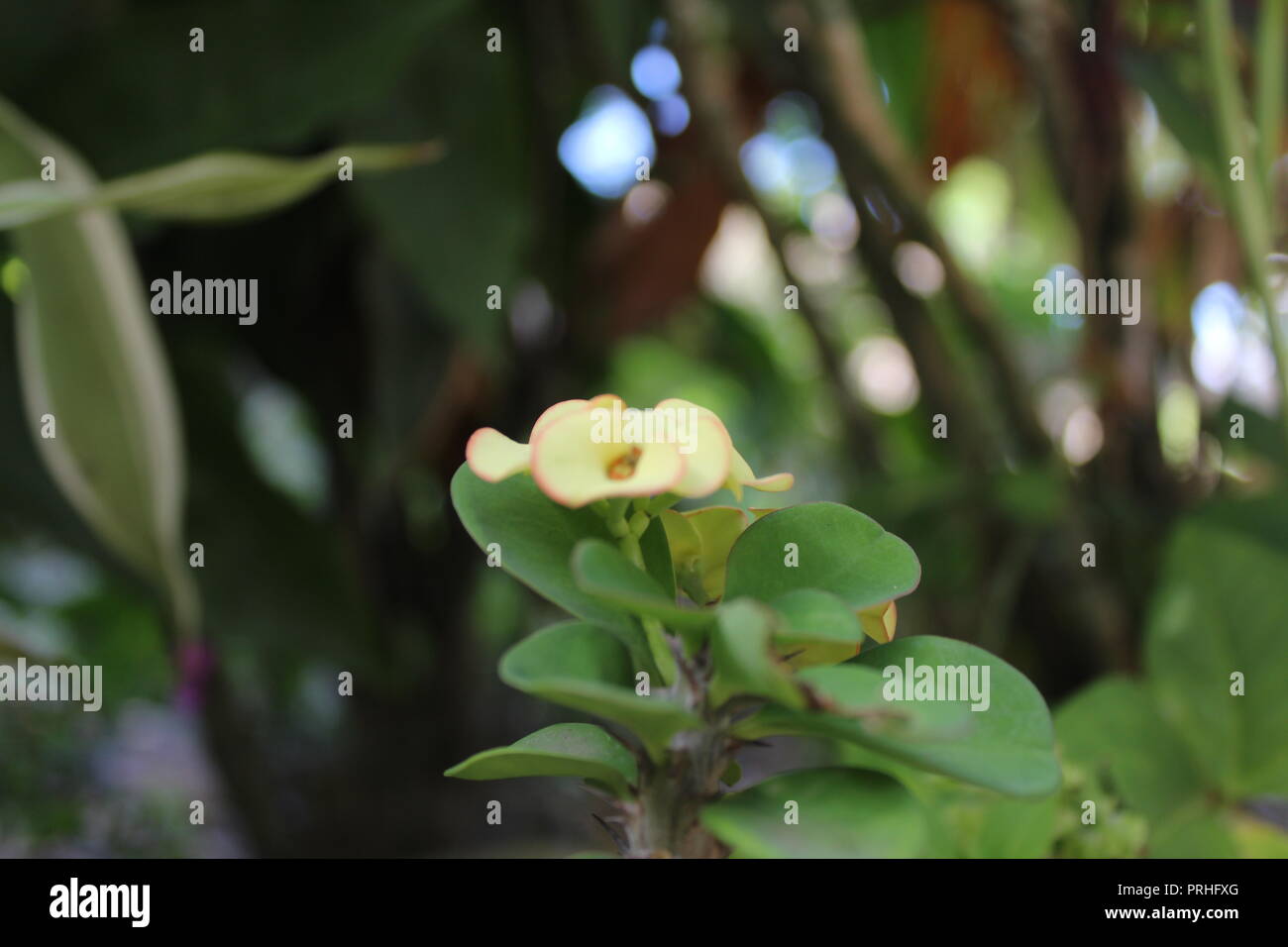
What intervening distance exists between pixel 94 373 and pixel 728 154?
0.31 m

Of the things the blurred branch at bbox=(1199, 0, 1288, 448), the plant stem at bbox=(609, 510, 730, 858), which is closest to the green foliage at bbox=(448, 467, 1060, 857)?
the plant stem at bbox=(609, 510, 730, 858)

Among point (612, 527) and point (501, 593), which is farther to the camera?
point (501, 593)

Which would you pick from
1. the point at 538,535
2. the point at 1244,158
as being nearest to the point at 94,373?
the point at 538,535

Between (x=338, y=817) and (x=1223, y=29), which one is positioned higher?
(x=1223, y=29)

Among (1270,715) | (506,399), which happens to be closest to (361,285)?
(506,399)

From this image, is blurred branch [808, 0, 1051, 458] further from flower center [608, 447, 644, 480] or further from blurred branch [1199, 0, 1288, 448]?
flower center [608, 447, 644, 480]

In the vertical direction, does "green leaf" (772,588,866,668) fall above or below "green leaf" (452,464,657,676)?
below

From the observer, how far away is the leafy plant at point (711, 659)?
9 centimetres

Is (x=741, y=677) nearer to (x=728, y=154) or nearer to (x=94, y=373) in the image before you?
(x=94, y=373)

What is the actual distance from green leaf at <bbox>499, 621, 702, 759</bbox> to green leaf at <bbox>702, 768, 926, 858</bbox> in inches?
0.4

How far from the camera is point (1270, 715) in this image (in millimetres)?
275

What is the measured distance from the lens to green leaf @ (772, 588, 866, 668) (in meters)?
0.10

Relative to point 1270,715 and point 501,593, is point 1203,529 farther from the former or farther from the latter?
point 501,593
